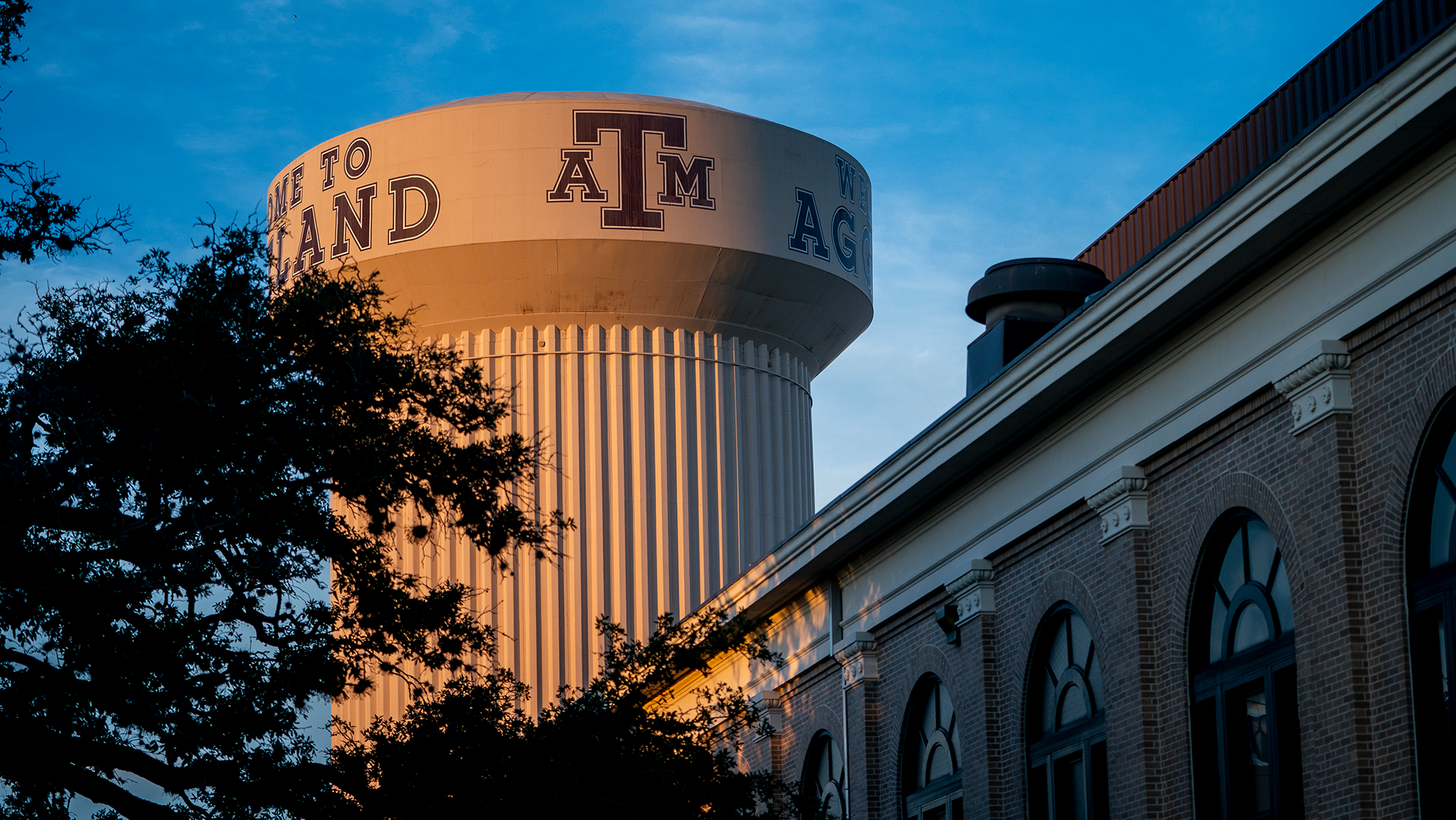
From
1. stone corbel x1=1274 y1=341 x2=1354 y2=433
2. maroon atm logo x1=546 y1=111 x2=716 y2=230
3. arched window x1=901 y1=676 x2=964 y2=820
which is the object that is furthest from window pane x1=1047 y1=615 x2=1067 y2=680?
maroon atm logo x1=546 y1=111 x2=716 y2=230

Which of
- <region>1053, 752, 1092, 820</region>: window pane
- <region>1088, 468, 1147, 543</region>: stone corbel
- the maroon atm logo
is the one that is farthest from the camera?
the maroon atm logo

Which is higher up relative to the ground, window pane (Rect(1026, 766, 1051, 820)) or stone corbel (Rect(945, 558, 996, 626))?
stone corbel (Rect(945, 558, 996, 626))

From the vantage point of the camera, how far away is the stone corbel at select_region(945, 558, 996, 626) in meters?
22.3

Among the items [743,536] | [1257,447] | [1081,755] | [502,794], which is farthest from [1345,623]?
[743,536]

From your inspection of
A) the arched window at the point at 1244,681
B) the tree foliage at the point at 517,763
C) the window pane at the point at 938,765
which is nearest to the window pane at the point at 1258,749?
the arched window at the point at 1244,681

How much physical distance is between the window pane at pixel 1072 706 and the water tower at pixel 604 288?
15650 mm

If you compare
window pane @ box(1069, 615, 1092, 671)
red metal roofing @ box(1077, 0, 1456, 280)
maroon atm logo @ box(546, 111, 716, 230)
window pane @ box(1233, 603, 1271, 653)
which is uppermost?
maroon atm logo @ box(546, 111, 716, 230)

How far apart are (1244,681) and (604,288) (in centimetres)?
2098

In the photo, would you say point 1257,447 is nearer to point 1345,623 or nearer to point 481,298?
point 1345,623

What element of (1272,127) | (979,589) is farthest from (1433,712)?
(1272,127)

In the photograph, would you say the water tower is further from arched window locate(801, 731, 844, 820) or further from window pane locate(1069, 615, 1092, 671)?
window pane locate(1069, 615, 1092, 671)

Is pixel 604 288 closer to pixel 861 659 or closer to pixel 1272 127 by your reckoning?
pixel 861 659

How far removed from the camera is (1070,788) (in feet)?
67.7

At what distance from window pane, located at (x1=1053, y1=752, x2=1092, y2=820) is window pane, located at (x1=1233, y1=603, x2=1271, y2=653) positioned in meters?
3.34
